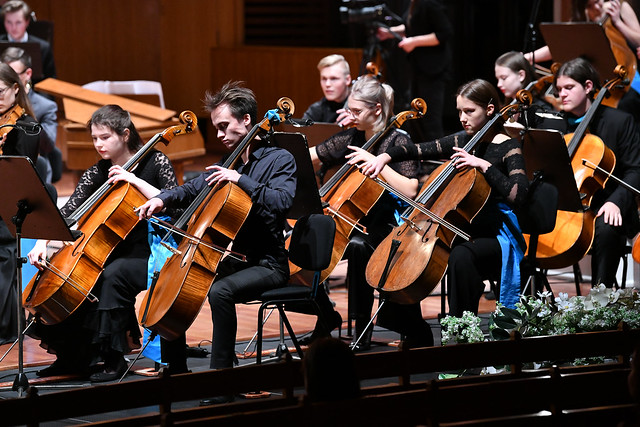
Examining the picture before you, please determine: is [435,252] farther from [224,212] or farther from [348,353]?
[348,353]

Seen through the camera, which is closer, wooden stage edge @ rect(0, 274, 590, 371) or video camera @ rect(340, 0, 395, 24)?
wooden stage edge @ rect(0, 274, 590, 371)

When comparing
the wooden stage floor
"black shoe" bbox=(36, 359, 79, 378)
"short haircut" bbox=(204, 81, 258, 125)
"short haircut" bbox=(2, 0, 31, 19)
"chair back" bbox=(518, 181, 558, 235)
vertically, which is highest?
"short haircut" bbox=(2, 0, 31, 19)

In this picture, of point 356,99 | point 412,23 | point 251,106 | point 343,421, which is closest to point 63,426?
point 251,106

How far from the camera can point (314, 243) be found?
3658 millimetres

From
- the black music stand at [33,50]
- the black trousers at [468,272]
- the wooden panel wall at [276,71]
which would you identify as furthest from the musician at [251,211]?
the wooden panel wall at [276,71]

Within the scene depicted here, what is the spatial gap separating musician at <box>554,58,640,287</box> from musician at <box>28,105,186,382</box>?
195 centimetres

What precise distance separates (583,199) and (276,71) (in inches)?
240

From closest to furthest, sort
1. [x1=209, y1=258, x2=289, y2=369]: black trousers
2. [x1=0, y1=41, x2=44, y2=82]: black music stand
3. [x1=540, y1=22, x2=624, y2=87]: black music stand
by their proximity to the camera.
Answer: [x1=209, y1=258, x2=289, y2=369]: black trousers → [x1=540, y1=22, x2=624, y2=87]: black music stand → [x1=0, y1=41, x2=44, y2=82]: black music stand

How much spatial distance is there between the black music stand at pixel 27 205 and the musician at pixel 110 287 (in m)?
0.33

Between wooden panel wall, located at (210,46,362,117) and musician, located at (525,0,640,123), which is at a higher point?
musician, located at (525,0,640,123)

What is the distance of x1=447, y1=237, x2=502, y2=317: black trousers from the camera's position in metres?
3.97

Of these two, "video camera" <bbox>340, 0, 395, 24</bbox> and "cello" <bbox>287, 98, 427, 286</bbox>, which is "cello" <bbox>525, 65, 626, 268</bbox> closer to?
"cello" <bbox>287, 98, 427, 286</bbox>

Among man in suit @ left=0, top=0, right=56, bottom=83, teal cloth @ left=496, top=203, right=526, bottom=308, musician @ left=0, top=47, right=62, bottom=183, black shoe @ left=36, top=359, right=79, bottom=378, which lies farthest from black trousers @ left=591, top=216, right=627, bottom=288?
man in suit @ left=0, top=0, right=56, bottom=83

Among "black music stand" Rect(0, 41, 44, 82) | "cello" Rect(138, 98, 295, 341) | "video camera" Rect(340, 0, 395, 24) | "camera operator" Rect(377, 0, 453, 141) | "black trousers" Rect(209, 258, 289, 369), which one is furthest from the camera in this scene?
"video camera" Rect(340, 0, 395, 24)
